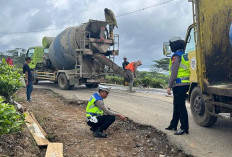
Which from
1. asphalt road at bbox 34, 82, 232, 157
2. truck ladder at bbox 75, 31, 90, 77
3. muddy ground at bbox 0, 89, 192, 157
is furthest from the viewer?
truck ladder at bbox 75, 31, 90, 77

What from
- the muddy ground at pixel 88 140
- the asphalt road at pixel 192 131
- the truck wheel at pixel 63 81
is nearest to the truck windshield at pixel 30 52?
the truck wheel at pixel 63 81

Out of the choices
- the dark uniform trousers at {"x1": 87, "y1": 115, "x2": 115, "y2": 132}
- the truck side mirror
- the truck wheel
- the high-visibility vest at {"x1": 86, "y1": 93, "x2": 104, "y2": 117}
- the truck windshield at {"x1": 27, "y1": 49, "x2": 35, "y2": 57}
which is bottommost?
the dark uniform trousers at {"x1": 87, "y1": 115, "x2": 115, "y2": 132}

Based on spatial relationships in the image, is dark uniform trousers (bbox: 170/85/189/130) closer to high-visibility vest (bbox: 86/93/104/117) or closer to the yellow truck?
the yellow truck

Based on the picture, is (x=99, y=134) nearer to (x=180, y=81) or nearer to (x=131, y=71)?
(x=180, y=81)

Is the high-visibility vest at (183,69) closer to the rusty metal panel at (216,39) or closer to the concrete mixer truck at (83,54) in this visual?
the rusty metal panel at (216,39)

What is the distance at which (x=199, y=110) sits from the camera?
606cm

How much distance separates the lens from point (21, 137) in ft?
15.0

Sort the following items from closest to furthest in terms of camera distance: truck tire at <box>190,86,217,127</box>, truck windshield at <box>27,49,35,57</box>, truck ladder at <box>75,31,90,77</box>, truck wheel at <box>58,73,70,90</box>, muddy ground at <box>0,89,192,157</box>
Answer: muddy ground at <box>0,89,192,157</box> → truck tire at <box>190,86,217,127</box> → truck ladder at <box>75,31,90,77</box> → truck wheel at <box>58,73,70,90</box> → truck windshield at <box>27,49,35,57</box>

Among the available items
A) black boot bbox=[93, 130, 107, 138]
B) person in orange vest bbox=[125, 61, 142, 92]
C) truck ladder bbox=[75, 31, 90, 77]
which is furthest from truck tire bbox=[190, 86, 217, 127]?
truck ladder bbox=[75, 31, 90, 77]

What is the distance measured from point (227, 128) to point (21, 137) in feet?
13.8

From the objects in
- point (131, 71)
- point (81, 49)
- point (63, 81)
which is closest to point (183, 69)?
point (131, 71)

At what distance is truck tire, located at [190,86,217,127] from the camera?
5762mm

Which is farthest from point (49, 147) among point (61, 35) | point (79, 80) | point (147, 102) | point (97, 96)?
point (61, 35)

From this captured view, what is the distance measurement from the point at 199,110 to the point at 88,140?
2583 mm
